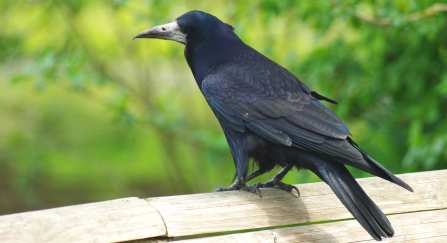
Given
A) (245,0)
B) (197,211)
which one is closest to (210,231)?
(197,211)

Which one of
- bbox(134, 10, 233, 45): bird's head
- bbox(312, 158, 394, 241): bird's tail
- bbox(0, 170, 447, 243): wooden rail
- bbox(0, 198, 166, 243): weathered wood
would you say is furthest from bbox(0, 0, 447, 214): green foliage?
bbox(0, 198, 166, 243): weathered wood

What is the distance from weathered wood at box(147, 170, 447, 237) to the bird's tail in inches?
5.2

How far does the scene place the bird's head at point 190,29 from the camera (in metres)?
3.61

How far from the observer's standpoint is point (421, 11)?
4.16 metres

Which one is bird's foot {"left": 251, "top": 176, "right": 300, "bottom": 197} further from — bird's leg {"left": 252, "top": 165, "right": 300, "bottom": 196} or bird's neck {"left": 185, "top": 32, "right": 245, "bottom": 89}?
bird's neck {"left": 185, "top": 32, "right": 245, "bottom": 89}

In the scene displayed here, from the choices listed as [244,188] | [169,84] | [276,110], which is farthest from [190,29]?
[169,84]

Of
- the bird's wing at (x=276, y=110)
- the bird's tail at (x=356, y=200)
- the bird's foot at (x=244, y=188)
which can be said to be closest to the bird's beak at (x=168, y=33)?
the bird's wing at (x=276, y=110)

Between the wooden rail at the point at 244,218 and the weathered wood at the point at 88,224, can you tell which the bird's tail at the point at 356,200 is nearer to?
the wooden rail at the point at 244,218

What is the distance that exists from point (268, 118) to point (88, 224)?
1219 millimetres

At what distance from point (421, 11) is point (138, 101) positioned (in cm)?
377

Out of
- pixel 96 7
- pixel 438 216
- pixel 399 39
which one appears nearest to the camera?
pixel 438 216

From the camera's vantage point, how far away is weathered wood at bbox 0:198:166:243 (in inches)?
82.4

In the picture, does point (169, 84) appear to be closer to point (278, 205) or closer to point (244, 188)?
point (244, 188)

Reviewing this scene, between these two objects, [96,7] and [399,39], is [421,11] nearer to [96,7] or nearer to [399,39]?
[399,39]
